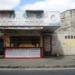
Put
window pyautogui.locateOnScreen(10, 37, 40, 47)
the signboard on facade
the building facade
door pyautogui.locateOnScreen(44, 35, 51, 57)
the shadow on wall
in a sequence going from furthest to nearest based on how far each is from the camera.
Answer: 1. the shadow on wall
2. door pyautogui.locateOnScreen(44, 35, 51, 57)
3. window pyautogui.locateOnScreen(10, 37, 40, 47)
4. the signboard on facade
5. the building facade

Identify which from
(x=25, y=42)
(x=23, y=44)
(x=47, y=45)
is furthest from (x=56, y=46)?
(x=23, y=44)

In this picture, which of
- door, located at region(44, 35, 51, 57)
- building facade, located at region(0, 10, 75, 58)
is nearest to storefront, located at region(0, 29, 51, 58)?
building facade, located at region(0, 10, 75, 58)

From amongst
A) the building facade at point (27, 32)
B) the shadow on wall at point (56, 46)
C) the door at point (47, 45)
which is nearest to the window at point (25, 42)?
the building facade at point (27, 32)

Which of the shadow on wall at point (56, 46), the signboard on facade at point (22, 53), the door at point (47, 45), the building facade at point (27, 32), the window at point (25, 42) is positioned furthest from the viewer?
the shadow on wall at point (56, 46)

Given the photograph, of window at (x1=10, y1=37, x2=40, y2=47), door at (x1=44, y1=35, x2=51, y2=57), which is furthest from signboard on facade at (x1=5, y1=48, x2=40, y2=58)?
door at (x1=44, y1=35, x2=51, y2=57)

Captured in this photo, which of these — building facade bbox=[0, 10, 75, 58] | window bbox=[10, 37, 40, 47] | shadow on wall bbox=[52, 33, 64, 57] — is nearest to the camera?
building facade bbox=[0, 10, 75, 58]

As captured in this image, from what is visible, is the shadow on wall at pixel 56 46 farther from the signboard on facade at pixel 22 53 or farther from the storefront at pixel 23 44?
the signboard on facade at pixel 22 53

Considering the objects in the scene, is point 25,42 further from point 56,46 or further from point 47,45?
point 56,46

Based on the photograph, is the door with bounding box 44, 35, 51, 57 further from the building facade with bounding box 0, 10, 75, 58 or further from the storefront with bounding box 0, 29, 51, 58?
the storefront with bounding box 0, 29, 51, 58

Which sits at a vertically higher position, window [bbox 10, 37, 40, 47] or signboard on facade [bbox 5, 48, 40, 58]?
window [bbox 10, 37, 40, 47]

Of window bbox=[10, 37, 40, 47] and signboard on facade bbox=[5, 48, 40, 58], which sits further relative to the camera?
window bbox=[10, 37, 40, 47]

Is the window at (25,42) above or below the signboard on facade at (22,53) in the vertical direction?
above

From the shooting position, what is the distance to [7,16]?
119 ft

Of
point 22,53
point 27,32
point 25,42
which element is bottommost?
point 22,53
